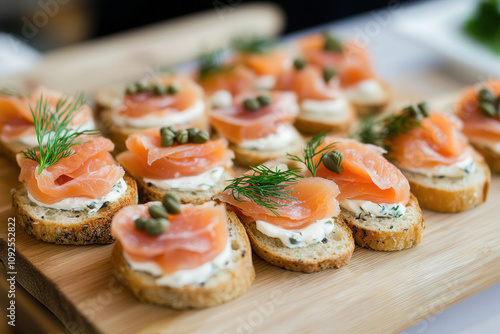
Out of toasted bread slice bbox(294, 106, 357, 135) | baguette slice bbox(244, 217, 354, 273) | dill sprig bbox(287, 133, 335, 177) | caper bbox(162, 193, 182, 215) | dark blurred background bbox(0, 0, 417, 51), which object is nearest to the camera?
caper bbox(162, 193, 182, 215)

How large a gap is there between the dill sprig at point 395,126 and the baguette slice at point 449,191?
339 mm

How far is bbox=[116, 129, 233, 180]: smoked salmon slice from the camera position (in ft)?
9.83

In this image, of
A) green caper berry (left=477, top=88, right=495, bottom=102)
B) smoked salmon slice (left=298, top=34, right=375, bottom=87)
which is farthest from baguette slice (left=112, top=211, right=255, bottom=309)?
smoked salmon slice (left=298, top=34, right=375, bottom=87)

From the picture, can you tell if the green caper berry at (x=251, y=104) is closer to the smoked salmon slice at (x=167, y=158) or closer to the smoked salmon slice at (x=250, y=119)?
the smoked salmon slice at (x=250, y=119)

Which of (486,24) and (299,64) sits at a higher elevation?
(299,64)

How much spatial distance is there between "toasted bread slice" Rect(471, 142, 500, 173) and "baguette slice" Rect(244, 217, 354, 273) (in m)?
1.55

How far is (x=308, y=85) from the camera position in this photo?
164 inches

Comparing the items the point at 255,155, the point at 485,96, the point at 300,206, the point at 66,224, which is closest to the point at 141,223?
the point at 66,224

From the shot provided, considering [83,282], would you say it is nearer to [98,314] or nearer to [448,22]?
[98,314]

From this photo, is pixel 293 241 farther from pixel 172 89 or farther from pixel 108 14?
pixel 108 14

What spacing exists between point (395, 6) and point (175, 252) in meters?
6.60

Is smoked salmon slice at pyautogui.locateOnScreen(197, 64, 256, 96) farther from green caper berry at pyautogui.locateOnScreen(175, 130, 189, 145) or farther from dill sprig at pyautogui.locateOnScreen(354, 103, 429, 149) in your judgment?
green caper berry at pyautogui.locateOnScreen(175, 130, 189, 145)

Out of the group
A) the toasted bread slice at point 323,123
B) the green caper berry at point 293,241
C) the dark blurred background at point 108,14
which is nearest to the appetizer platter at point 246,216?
the green caper berry at point 293,241

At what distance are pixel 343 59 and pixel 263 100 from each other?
139cm
